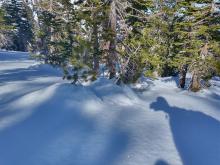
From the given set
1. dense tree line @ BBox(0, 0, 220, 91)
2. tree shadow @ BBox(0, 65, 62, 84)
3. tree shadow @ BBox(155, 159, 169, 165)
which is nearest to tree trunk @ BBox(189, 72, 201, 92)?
dense tree line @ BBox(0, 0, 220, 91)

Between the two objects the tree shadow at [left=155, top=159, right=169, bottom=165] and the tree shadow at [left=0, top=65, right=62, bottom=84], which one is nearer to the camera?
the tree shadow at [left=155, top=159, right=169, bottom=165]

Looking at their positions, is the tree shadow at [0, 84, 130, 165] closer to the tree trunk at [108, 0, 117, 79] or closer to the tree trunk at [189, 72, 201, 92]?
the tree trunk at [108, 0, 117, 79]

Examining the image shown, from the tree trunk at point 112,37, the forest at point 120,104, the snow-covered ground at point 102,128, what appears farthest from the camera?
the tree trunk at point 112,37

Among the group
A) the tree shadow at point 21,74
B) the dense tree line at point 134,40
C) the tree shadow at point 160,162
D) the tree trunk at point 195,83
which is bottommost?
the tree shadow at point 21,74

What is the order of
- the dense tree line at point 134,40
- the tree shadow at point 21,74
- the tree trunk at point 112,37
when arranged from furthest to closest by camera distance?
the tree shadow at point 21,74, the tree trunk at point 112,37, the dense tree line at point 134,40

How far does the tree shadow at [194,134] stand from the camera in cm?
827

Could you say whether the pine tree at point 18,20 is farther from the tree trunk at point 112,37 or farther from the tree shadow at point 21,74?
the tree trunk at point 112,37

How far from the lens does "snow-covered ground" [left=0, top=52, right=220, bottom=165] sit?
25.2ft

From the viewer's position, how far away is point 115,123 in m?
10.4

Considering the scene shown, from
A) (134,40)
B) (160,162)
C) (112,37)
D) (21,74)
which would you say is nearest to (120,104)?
(112,37)

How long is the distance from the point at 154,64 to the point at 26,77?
7.01m

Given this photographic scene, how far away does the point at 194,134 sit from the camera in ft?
33.4

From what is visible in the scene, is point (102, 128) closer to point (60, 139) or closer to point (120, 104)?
point (60, 139)

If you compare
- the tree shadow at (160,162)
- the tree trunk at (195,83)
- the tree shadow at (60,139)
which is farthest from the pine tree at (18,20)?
the tree shadow at (160,162)
